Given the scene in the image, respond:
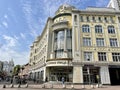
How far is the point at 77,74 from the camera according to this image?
29.0 meters

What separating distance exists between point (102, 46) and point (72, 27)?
8737mm

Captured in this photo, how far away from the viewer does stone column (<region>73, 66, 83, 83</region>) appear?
28.6 metres

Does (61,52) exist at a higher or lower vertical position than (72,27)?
lower

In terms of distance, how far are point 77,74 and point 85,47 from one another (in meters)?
6.71

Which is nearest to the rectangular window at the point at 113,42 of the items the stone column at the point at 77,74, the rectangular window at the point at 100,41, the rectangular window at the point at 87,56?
the rectangular window at the point at 100,41

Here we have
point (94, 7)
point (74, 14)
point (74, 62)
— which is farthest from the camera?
point (94, 7)

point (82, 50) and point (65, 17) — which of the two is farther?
point (65, 17)

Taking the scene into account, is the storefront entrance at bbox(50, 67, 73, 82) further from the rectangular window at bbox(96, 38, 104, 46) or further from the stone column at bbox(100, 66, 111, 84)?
the rectangular window at bbox(96, 38, 104, 46)

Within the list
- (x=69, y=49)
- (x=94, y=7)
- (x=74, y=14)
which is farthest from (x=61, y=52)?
(x=94, y=7)

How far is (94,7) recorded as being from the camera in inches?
1485

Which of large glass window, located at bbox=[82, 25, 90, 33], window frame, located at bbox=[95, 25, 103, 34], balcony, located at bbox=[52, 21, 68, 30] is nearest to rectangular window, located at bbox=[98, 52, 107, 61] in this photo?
window frame, located at bbox=[95, 25, 103, 34]

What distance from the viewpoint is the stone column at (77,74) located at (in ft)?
93.9

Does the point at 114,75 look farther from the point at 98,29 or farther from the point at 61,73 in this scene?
the point at 61,73

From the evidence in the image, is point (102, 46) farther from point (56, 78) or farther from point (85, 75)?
point (56, 78)
